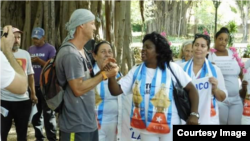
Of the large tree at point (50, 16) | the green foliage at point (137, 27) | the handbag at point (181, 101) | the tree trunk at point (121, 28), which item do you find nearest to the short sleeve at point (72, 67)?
the handbag at point (181, 101)

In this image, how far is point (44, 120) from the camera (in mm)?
5719

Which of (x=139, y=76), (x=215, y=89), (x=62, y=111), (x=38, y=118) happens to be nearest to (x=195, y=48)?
(x=215, y=89)

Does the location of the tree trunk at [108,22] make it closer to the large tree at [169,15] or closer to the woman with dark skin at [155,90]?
the woman with dark skin at [155,90]

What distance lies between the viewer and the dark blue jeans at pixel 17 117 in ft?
15.3

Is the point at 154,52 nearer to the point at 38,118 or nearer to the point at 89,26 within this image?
the point at 89,26

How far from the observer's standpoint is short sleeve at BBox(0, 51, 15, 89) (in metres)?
2.09

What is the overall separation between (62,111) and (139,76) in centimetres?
81

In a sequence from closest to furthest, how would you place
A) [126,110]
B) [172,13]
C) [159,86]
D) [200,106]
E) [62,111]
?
1. [62,111]
2. [159,86]
3. [200,106]
4. [126,110]
5. [172,13]

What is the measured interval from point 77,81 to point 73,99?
0.18m

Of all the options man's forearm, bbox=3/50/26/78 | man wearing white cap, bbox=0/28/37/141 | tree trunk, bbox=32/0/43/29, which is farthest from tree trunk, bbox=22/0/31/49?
man's forearm, bbox=3/50/26/78

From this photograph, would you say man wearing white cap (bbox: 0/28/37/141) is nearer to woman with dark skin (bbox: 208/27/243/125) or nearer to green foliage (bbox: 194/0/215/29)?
woman with dark skin (bbox: 208/27/243/125)

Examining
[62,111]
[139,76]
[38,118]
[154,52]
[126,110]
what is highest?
[154,52]

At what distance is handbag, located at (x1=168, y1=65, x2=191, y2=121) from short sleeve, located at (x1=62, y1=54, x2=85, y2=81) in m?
0.95

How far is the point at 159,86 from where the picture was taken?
10.6 feet
